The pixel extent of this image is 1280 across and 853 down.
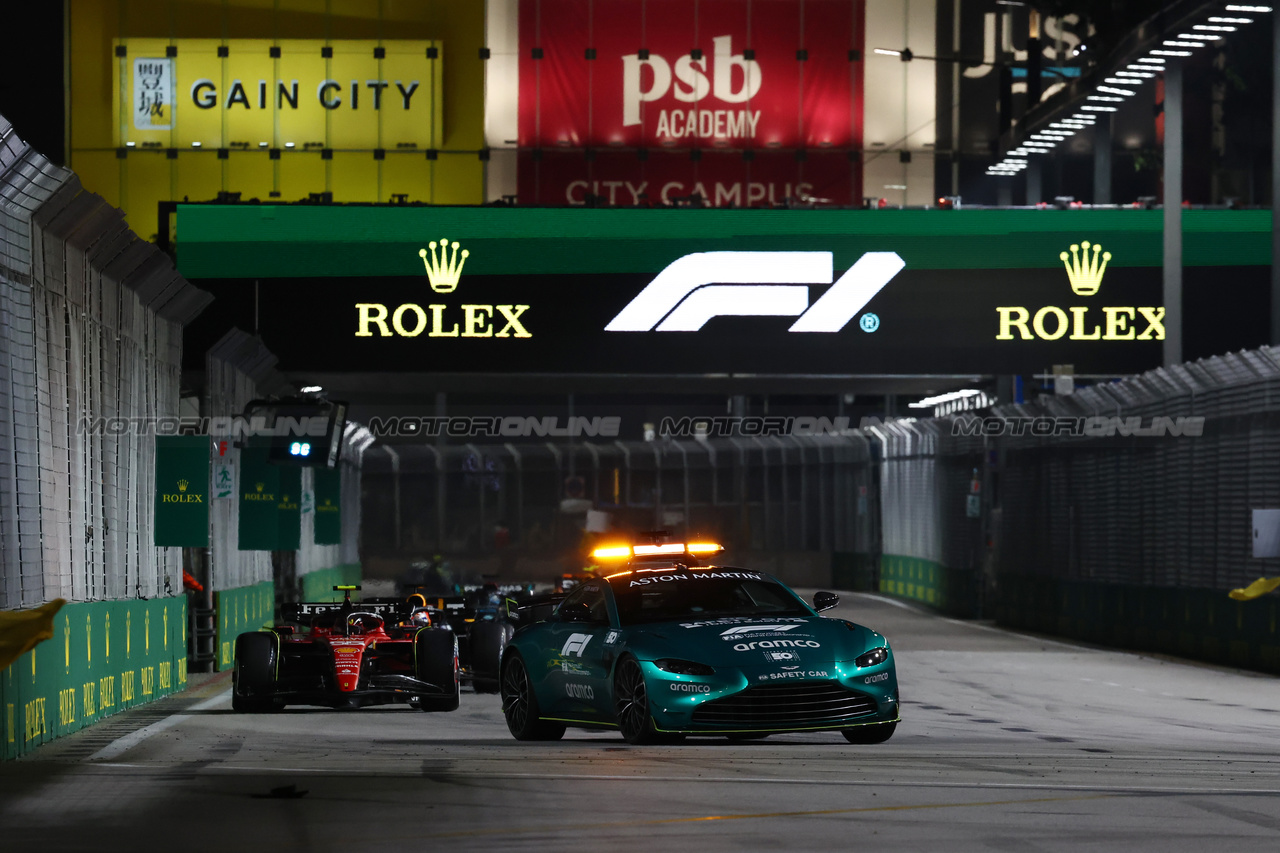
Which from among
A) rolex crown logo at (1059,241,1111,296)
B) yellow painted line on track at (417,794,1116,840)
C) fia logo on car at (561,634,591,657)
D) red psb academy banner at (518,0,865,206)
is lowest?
yellow painted line on track at (417,794,1116,840)

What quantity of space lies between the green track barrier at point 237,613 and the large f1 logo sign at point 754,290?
6.05m

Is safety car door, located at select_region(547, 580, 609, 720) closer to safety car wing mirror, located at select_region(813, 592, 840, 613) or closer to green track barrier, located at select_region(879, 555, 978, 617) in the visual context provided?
safety car wing mirror, located at select_region(813, 592, 840, 613)

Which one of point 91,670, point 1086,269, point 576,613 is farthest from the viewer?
point 1086,269

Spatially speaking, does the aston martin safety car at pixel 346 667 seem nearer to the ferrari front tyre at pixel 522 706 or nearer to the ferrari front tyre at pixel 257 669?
the ferrari front tyre at pixel 257 669

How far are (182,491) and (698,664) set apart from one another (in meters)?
9.66

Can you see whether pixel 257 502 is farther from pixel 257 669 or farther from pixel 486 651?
pixel 257 669

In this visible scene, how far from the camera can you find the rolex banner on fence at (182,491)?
2012 cm

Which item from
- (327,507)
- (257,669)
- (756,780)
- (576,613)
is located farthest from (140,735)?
(327,507)

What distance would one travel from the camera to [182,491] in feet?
66.8

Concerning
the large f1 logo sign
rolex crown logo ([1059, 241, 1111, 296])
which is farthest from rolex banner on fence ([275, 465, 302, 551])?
rolex crown logo ([1059, 241, 1111, 296])

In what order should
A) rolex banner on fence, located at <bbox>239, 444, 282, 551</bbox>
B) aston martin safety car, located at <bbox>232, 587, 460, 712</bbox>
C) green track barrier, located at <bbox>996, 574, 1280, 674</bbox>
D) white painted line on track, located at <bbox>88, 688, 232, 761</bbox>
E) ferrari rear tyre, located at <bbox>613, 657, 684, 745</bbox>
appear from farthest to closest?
1. rolex banner on fence, located at <bbox>239, 444, 282, 551</bbox>
2. green track barrier, located at <bbox>996, 574, 1280, 674</bbox>
3. aston martin safety car, located at <bbox>232, 587, 460, 712</bbox>
4. white painted line on track, located at <bbox>88, 688, 232, 761</bbox>
5. ferrari rear tyre, located at <bbox>613, 657, 684, 745</bbox>

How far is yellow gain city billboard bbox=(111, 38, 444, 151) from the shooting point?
4334 cm

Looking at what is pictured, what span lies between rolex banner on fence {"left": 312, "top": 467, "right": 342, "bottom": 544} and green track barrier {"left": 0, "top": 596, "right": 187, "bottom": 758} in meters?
19.8

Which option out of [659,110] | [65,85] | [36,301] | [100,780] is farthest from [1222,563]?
[65,85]
